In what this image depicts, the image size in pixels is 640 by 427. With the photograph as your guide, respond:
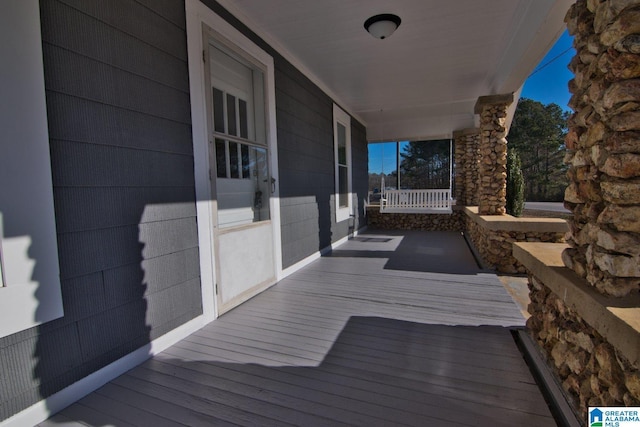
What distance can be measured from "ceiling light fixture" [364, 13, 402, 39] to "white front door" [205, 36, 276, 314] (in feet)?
4.22

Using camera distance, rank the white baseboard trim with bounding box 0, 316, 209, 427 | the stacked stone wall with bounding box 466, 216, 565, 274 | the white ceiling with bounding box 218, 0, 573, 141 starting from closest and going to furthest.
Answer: the white baseboard trim with bounding box 0, 316, 209, 427 < the white ceiling with bounding box 218, 0, 573, 141 < the stacked stone wall with bounding box 466, 216, 565, 274

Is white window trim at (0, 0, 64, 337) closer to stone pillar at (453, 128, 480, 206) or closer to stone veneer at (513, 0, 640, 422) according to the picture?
stone veneer at (513, 0, 640, 422)

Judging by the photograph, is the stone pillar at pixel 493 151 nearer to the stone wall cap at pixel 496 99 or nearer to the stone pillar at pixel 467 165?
the stone wall cap at pixel 496 99

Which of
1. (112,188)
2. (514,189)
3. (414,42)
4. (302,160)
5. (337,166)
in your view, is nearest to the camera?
(112,188)

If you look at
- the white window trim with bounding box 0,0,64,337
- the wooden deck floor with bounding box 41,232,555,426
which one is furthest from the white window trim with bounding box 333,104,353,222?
the white window trim with bounding box 0,0,64,337

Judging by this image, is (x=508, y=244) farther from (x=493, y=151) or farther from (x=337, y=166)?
(x=337, y=166)

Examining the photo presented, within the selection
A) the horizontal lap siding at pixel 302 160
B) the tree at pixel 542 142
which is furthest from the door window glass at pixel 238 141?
the tree at pixel 542 142

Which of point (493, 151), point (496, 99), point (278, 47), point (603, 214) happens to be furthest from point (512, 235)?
point (278, 47)

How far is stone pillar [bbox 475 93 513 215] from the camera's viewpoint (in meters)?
4.86

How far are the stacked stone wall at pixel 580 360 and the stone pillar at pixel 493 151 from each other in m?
3.24

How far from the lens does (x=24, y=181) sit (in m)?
1.49

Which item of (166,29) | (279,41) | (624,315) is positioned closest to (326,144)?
(279,41)

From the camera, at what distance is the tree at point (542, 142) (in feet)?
69.3

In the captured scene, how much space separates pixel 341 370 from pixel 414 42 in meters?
3.69
